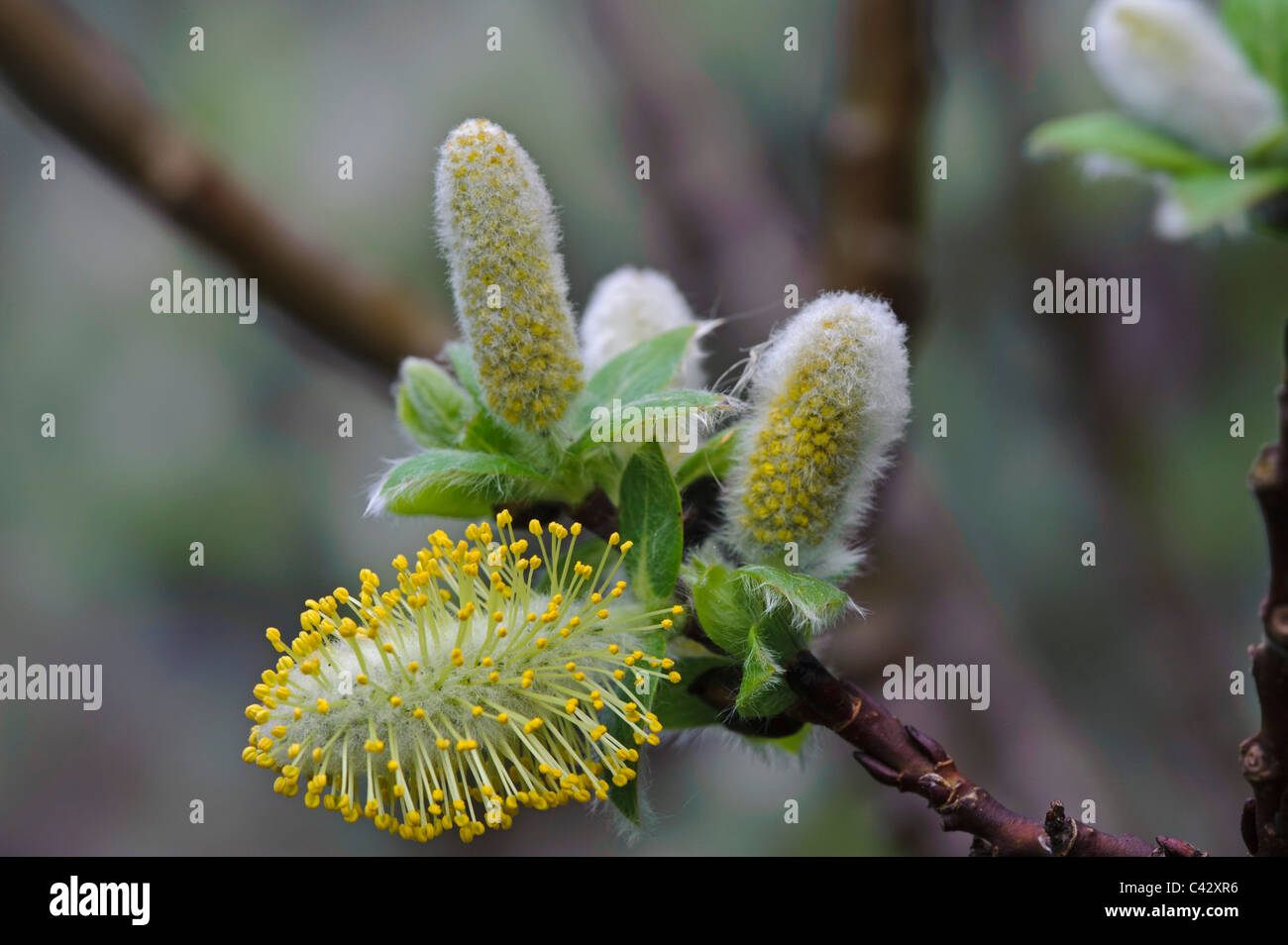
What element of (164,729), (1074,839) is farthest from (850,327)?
(164,729)

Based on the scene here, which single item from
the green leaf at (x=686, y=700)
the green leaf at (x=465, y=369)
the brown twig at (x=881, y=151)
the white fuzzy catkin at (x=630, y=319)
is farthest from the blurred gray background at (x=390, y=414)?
the green leaf at (x=686, y=700)

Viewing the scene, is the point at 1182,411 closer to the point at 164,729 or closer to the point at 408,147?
the point at 408,147

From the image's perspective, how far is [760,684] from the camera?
56 centimetres

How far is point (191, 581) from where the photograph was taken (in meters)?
2.17

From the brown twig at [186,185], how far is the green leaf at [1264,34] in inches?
37.3

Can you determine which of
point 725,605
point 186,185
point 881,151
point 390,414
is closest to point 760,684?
point 725,605

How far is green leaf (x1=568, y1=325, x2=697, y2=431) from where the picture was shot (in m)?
0.63

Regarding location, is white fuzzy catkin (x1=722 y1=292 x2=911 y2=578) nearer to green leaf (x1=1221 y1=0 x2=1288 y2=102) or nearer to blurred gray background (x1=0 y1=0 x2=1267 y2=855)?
green leaf (x1=1221 y1=0 x2=1288 y2=102)

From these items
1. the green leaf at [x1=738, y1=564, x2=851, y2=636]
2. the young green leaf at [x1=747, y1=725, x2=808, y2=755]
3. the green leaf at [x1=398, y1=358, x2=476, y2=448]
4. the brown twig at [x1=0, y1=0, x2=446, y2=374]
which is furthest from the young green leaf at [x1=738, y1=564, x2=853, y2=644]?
the brown twig at [x1=0, y1=0, x2=446, y2=374]

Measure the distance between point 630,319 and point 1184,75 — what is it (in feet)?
1.25

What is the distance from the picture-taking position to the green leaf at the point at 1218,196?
0.40 metres

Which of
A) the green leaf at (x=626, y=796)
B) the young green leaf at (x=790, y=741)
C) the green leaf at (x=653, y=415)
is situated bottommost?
the green leaf at (x=626, y=796)

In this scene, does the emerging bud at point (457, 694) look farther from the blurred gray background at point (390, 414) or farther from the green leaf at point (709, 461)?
the blurred gray background at point (390, 414)

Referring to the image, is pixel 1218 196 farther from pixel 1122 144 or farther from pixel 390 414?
pixel 390 414
